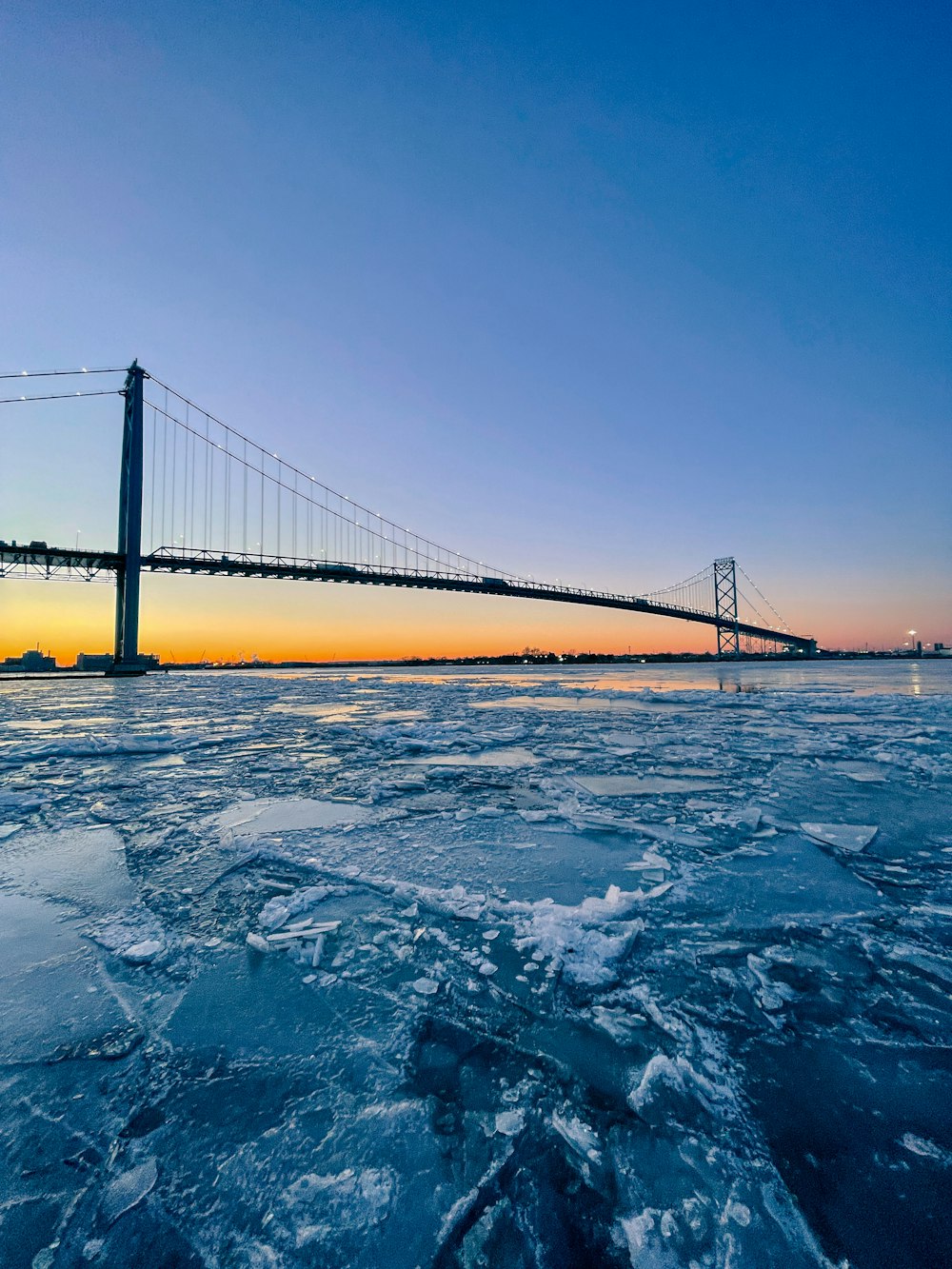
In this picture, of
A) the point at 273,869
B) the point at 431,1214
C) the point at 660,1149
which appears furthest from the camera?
the point at 273,869

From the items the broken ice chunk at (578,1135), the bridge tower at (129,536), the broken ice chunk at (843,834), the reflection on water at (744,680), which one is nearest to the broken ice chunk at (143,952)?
the broken ice chunk at (578,1135)

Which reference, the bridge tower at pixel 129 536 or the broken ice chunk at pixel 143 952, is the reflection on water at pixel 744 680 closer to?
the bridge tower at pixel 129 536

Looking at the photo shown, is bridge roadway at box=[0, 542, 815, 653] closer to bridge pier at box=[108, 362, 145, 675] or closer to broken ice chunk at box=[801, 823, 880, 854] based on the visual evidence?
bridge pier at box=[108, 362, 145, 675]

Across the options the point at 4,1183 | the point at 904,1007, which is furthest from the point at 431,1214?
the point at 904,1007

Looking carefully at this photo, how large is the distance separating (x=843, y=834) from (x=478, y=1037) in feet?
8.44

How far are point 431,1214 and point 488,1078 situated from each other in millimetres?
339

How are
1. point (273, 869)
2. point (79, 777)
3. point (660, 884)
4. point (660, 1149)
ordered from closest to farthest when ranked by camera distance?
point (660, 1149)
point (660, 884)
point (273, 869)
point (79, 777)

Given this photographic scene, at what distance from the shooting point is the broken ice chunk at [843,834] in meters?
2.74

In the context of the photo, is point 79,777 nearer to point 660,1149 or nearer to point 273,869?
point 273,869

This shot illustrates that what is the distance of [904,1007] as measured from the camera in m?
1.48

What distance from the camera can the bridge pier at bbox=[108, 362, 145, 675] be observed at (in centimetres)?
2464

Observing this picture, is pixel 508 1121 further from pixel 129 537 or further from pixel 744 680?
pixel 129 537

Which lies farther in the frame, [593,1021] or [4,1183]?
[593,1021]

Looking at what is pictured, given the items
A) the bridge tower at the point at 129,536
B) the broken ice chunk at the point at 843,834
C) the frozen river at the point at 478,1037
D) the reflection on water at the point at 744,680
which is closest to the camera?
the frozen river at the point at 478,1037
